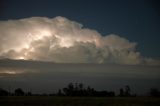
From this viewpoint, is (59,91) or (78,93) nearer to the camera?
(78,93)

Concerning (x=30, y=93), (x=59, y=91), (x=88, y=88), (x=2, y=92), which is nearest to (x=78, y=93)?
(x=88, y=88)

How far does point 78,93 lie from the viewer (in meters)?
89.8

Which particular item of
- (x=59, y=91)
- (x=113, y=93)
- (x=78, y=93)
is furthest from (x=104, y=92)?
(x=59, y=91)

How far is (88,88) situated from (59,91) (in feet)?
40.7

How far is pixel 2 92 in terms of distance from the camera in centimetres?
9800

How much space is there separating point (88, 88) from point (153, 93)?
2806 cm

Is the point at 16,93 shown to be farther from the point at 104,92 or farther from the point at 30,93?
the point at 104,92

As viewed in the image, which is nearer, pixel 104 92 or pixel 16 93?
pixel 104 92

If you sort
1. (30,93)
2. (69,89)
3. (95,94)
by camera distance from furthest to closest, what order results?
(30,93) → (69,89) → (95,94)

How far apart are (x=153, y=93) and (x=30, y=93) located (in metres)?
47.1

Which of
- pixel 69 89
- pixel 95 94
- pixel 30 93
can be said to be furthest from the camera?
pixel 30 93

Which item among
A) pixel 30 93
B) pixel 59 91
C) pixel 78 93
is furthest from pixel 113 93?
pixel 30 93

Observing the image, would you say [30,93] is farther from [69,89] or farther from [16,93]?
[69,89]

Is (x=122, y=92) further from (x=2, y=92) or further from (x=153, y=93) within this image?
(x=2, y=92)
